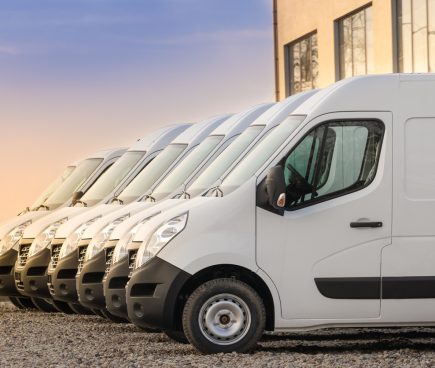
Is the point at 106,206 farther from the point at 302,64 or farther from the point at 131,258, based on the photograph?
the point at 302,64

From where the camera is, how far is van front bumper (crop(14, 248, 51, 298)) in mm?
17469

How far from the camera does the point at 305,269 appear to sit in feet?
39.6

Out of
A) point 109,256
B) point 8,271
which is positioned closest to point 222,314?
point 109,256

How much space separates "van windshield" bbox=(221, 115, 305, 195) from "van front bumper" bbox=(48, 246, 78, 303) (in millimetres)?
4074

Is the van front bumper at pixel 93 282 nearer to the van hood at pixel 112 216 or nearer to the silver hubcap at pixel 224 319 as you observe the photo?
the van hood at pixel 112 216

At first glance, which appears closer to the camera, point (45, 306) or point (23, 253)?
point (23, 253)

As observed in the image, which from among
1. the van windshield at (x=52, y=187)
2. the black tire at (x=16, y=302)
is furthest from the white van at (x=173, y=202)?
the black tire at (x=16, y=302)

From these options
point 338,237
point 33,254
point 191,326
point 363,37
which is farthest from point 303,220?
point 363,37

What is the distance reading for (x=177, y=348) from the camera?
1303 cm

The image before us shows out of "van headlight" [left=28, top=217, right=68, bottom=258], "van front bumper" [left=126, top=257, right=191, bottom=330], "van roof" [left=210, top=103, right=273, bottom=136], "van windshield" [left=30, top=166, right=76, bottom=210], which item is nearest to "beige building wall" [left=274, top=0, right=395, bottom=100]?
"van windshield" [left=30, top=166, right=76, bottom=210]

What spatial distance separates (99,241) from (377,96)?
4.09 m

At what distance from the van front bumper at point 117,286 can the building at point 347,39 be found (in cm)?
1803

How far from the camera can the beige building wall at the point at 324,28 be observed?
32.6 metres

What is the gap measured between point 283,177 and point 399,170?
118 centimetres
